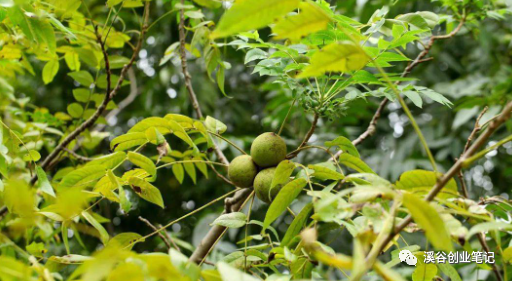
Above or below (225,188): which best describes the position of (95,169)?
above

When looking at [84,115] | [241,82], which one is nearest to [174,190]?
[241,82]

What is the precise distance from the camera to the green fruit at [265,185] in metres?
1.06

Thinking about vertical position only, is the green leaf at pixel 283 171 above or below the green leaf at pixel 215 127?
above

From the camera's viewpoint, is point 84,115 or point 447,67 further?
point 447,67

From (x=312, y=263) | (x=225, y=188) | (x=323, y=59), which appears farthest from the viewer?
(x=225, y=188)

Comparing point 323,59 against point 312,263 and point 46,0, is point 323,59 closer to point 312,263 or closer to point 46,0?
point 312,263

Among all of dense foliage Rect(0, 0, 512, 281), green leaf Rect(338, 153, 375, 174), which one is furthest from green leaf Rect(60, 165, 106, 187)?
green leaf Rect(338, 153, 375, 174)

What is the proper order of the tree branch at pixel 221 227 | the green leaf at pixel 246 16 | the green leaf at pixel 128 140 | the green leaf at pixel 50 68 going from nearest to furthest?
the green leaf at pixel 246 16 < the green leaf at pixel 128 140 < the tree branch at pixel 221 227 < the green leaf at pixel 50 68

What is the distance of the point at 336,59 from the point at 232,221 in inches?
16.7

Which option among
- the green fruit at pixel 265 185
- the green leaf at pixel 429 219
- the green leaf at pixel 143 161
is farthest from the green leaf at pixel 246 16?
the green fruit at pixel 265 185

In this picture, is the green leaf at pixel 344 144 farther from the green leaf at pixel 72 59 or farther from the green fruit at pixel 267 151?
the green leaf at pixel 72 59

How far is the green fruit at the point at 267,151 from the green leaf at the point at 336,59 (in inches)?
16.9

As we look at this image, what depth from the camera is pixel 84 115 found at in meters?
1.65

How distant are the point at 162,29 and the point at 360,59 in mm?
2926
